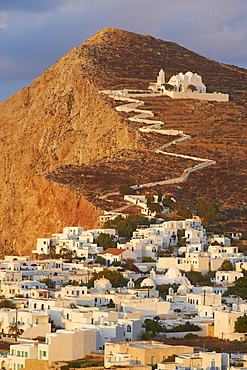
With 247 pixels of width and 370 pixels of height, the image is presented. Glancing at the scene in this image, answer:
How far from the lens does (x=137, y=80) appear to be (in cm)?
14475

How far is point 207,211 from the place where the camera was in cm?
9100

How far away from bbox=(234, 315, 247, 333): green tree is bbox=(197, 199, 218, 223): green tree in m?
36.2

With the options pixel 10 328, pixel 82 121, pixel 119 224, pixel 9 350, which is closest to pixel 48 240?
pixel 119 224

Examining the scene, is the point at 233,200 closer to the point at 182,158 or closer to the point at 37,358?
the point at 182,158

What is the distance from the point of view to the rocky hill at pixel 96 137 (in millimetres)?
100312

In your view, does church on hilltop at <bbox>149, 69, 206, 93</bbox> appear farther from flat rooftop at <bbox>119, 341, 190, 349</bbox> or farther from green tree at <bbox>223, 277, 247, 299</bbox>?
flat rooftop at <bbox>119, 341, 190, 349</bbox>

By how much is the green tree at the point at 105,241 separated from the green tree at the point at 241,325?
2800 centimetres

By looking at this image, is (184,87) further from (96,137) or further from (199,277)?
(199,277)

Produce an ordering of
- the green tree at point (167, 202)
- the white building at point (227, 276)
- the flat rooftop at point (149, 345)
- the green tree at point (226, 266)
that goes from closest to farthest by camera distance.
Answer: the flat rooftop at point (149, 345), the white building at point (227, 276), the green tree at point (226, 266), the green tree at point (167, 202)

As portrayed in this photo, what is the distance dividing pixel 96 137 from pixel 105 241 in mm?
43317

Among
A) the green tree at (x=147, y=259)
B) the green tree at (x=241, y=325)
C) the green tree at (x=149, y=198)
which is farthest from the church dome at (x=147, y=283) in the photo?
the green tree at (x=149, y=198)

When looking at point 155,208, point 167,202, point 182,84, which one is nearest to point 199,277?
point 155,208

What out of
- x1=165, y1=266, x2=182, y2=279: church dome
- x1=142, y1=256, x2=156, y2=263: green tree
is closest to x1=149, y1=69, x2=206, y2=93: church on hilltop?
x1=142, y1=256, x2=156, y2=263: green tree

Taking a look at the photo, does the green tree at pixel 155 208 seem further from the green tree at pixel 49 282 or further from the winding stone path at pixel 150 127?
the green tree at pixel 49 282
